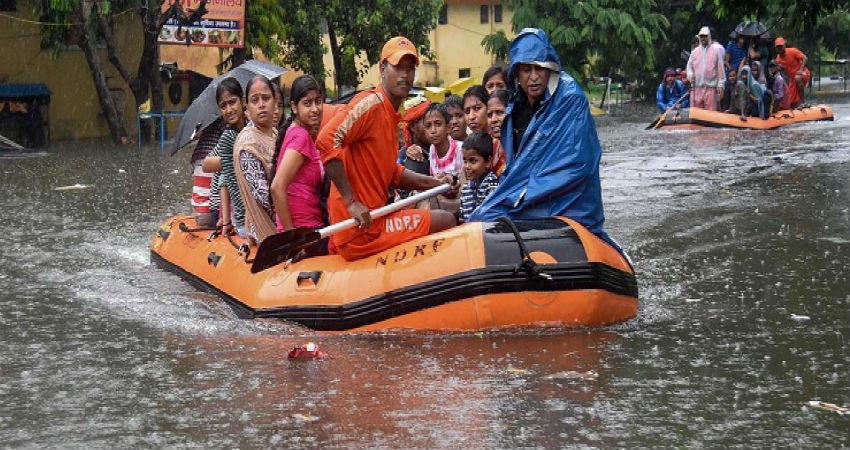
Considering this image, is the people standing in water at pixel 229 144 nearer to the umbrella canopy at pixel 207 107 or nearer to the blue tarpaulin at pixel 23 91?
the umbrella canopy at pixel 207 107

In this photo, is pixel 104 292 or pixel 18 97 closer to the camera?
pixel 104 292

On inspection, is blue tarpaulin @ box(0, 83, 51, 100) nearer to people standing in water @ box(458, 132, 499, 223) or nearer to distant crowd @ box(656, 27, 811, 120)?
distant crowd @ box(656, 27, 811, 120)

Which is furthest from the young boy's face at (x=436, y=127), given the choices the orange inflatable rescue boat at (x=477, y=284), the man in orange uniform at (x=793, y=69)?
the man in orange uniform at (x=793, y=69)

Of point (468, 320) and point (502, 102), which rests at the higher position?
point (502, 102)

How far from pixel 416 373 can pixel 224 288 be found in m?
2.50

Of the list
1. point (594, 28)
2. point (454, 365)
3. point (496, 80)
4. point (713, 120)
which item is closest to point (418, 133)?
point (496, 80)

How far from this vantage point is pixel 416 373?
6.65 metres

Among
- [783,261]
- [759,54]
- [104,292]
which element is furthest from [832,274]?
[759,54]

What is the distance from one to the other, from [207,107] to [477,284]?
373cm

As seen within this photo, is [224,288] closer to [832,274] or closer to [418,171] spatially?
[418,171]

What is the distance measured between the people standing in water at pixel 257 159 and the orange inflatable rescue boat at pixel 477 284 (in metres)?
0.88

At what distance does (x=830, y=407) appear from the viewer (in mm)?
5801

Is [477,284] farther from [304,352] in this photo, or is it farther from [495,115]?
[495,115]

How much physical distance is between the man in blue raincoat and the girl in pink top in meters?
1.16
